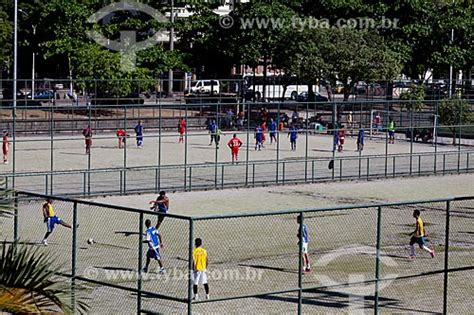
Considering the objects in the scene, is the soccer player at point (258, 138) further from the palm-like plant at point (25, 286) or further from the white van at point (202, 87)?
the palm-like plant at point (25, 286)

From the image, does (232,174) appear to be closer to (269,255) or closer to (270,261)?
(269,255)

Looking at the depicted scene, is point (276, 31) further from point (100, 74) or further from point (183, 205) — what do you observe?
point (183, 205)

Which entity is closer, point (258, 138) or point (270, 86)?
point (258, 138)

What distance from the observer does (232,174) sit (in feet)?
152

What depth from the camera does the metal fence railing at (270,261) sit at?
18906 mm

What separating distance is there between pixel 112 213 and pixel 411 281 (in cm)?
1362

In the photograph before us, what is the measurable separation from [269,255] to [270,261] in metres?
0.97

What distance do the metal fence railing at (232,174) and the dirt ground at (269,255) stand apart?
1.33m

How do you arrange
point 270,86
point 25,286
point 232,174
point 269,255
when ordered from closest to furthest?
point 25,286
point 269,255
point 232,174
point 270,86

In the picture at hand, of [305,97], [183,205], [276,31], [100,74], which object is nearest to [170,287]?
[183,205]

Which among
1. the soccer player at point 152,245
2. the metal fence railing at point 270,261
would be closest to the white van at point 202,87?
the metal fence railing at point 270,261

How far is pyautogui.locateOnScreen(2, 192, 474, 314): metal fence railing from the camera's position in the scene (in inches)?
744

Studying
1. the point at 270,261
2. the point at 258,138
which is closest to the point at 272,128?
the point at 258,138

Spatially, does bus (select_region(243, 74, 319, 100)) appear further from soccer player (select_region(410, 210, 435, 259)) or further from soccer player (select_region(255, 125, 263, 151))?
soccer player (select_region(410, 210, 435, 259))
